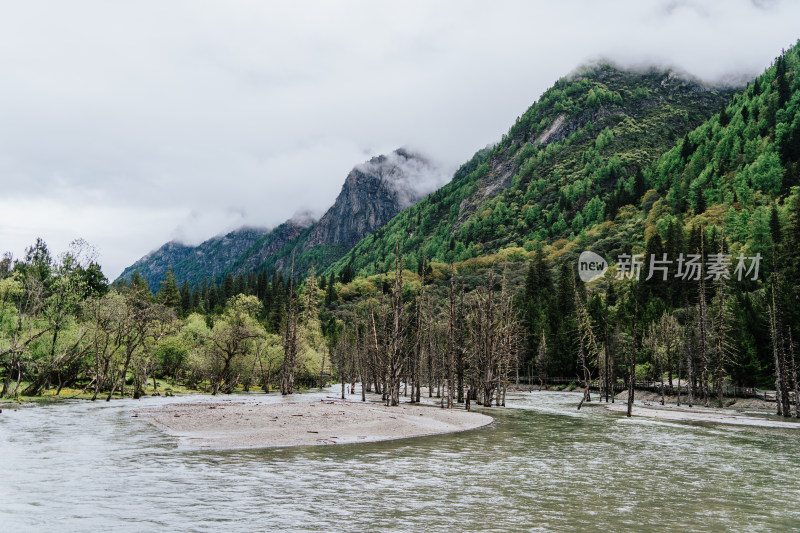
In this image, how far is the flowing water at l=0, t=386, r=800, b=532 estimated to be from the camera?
480 inches

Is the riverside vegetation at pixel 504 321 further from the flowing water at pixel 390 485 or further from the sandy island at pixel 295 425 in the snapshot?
the flowing water at pixel 390 485

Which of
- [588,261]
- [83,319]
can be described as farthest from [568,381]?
[83,319]

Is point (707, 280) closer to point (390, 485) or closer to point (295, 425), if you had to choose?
point (295, 425)

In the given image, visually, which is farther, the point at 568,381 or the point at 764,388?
the point at 568,381

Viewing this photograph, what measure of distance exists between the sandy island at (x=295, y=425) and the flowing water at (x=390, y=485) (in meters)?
1.64

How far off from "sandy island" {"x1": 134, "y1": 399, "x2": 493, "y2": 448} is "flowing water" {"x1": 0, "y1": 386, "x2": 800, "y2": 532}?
1.64 m

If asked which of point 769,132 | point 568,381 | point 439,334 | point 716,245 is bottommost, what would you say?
point 568,381

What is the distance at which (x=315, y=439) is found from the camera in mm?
25281

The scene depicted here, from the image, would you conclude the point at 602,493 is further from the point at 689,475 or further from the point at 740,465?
the point at 740,465

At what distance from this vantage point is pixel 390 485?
16047 mm

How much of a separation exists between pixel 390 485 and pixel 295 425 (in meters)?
15.3

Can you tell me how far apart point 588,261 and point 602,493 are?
166 m

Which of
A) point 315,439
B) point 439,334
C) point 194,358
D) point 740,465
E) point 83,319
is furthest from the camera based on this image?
point 439,334

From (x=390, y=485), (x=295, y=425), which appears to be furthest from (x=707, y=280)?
(x=390, y=485)
